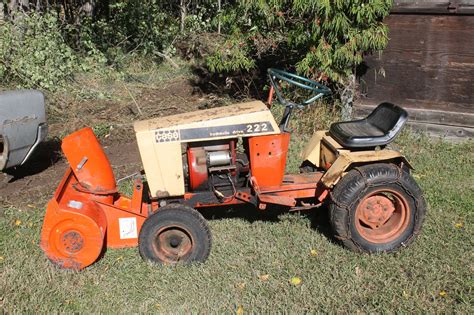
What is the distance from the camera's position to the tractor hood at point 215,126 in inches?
152

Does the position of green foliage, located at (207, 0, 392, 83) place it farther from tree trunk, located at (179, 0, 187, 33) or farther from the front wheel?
tree trunk, located at (179, 0, 187, 33)

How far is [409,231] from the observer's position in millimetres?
4137

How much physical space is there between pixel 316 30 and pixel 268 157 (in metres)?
2.92

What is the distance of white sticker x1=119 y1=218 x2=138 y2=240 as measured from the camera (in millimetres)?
4020

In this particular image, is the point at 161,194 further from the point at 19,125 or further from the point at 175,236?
the point at 19,125

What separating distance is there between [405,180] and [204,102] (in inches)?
194

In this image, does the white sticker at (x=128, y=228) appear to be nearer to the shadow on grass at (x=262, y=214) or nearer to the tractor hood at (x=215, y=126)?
the tractor hood at (x=215, y=126)

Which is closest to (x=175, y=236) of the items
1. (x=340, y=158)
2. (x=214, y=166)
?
(x=214, y=166)

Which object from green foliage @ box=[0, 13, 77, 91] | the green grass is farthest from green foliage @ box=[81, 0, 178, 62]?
the green grass

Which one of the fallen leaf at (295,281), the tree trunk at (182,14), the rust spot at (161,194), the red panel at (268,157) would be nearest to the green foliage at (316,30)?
the red panel at (268,157)

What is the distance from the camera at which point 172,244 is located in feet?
13.1

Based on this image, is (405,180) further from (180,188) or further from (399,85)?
(399,85)

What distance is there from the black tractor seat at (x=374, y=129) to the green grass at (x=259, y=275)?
849 mm

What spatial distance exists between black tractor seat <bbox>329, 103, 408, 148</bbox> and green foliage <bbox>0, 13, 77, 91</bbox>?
517 centimetres
